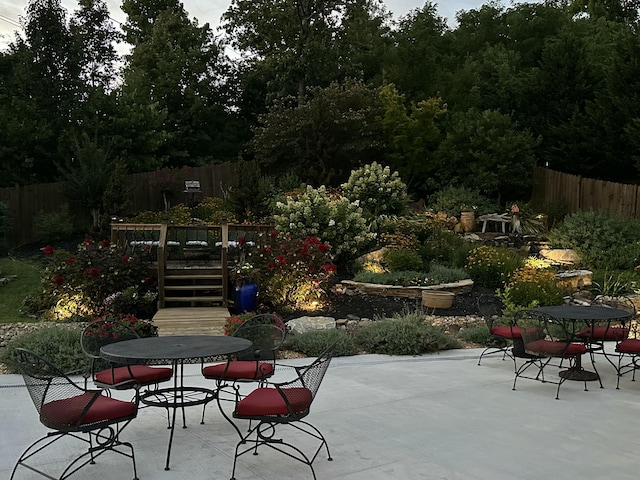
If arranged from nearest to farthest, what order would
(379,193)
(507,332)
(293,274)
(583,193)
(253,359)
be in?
1. (253,359)
2. (507,332)
3. (293,274)
4. (379,193)
5. (583,193)

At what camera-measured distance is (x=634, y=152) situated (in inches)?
702

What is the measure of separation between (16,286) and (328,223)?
6.05 m

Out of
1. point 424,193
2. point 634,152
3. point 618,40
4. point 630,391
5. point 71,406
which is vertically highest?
point 618,40

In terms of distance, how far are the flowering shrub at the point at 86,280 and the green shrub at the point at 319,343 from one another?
2986 millimetres

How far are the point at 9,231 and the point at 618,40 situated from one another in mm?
17214

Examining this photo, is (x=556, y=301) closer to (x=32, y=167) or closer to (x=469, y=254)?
(x=469, y=254)

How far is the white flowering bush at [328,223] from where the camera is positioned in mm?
12125

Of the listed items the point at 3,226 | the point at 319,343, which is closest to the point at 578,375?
the point at 319,343

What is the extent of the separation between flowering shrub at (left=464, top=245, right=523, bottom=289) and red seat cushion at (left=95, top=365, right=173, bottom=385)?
26.3 ft

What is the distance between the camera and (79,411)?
377 cm

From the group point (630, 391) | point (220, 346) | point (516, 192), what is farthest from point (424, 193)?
point (220, 346)

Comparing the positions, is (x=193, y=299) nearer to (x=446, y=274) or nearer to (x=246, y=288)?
(x=246, y=288)

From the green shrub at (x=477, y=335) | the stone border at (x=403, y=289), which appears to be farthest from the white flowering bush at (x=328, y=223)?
the green shrub at (x=477, y=335)

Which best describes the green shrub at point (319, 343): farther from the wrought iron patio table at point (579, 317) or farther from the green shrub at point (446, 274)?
the green shrub at point (446, 274)
